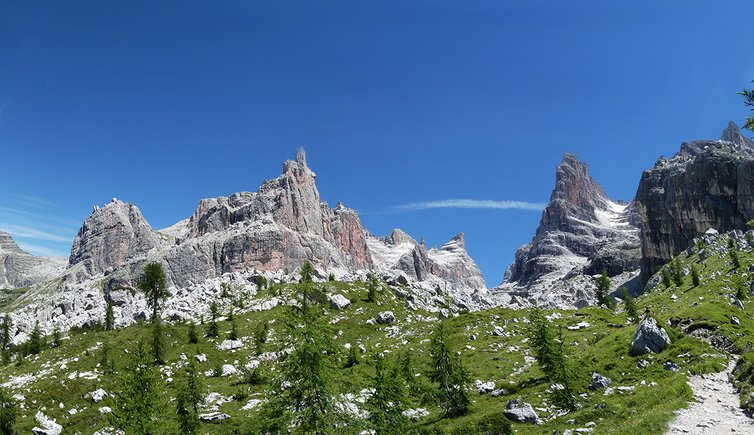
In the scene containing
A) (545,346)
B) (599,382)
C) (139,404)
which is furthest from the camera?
(545,346)

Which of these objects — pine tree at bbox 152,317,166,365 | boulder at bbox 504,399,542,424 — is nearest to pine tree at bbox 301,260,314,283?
boulder at bbox 504,399,542,424

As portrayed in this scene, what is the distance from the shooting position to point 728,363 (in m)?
39.8

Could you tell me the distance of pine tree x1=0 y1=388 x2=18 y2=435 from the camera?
56156mm

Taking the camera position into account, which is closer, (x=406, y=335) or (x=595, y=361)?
(x=595, y=361)

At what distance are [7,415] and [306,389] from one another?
57.8 metres

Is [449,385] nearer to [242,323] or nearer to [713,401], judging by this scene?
[713,401]

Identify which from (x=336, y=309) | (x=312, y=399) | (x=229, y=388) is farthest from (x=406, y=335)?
(x=312, y=399)

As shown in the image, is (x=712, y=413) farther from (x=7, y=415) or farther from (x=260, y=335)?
(x=260, y=335)

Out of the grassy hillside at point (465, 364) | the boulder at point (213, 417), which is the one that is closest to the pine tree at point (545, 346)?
the grassy hillside at point (465, 364)

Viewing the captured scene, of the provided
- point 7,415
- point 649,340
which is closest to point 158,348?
point 7,415

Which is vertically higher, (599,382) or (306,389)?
(306,389)

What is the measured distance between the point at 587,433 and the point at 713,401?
9260 mm

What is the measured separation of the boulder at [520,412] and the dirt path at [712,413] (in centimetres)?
1298

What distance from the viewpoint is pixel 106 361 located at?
3255 inches
